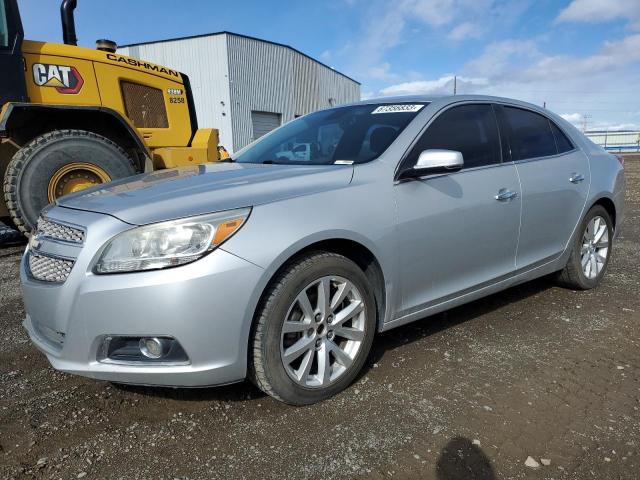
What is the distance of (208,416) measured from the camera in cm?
237

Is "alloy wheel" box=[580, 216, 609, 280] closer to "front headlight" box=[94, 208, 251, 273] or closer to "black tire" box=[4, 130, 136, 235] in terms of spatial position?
"front headlight" box=[94, 208, 251, 273]

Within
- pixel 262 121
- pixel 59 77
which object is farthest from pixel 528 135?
pixel 262 121

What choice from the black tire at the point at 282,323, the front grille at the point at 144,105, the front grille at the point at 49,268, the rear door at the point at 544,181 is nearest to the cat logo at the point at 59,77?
the front grille at the point at 144,105

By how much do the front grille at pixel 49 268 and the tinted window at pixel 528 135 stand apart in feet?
9.47

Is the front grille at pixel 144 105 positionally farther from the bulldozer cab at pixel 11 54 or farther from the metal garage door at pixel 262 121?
the metal garage door at pixel 262 121

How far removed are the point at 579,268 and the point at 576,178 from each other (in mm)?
781

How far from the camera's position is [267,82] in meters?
23.6

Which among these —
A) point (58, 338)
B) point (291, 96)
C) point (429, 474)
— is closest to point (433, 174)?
point (429, 474)

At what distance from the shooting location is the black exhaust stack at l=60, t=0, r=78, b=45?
5.87 meters

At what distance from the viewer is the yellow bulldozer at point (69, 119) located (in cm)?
487

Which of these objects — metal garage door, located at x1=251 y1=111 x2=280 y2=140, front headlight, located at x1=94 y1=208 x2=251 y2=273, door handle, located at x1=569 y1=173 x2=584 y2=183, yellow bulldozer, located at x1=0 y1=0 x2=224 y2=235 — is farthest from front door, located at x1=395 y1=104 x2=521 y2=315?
metal garage door, located at x1=251 y1=111 x2=280 y2=140

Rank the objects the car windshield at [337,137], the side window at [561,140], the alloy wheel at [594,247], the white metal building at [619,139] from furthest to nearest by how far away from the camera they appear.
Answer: the white metal building at [619,139], the alloy wheel at [594,247], the side window at [561,140], the car windshield at [337,137]

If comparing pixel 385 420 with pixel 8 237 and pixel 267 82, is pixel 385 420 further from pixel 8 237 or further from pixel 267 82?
pixel 267 82

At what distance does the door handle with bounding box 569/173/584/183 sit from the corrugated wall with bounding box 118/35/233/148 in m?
19.0
